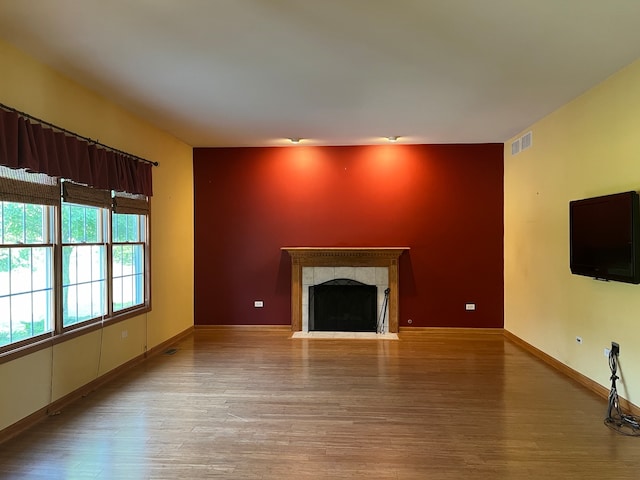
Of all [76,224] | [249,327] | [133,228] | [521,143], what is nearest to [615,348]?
[521,143]

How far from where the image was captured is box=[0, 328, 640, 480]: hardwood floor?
252 cm

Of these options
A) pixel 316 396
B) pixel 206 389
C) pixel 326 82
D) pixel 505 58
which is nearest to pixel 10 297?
pixel 206 389

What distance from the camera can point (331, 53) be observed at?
304 cm

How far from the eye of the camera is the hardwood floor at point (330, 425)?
2521 millimetres

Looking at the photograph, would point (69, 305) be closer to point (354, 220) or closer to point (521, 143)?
point (354, 220)

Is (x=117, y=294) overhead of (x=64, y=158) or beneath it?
beneath

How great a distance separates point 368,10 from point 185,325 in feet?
16.8

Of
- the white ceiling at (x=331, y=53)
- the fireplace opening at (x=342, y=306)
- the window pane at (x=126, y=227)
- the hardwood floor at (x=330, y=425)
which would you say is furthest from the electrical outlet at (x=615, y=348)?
the window pane at (x=126, y=227)

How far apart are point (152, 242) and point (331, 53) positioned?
334 centimetres

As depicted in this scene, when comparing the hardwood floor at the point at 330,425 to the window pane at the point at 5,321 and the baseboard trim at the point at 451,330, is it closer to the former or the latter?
the window pane at the point at 5,321

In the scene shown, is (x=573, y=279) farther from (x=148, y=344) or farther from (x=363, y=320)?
(x=148, y=344)

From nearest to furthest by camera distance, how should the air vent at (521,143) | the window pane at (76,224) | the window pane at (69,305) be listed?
the window pane at (69,305)
the window pane at (76,224)
the air vent at (521,143)

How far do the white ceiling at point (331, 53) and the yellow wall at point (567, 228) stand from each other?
32 cm

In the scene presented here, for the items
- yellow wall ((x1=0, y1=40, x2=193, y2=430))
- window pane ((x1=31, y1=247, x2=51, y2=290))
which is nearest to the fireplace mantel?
yellow wall ((x1=0, y1=40, x2=193, y2=430))
